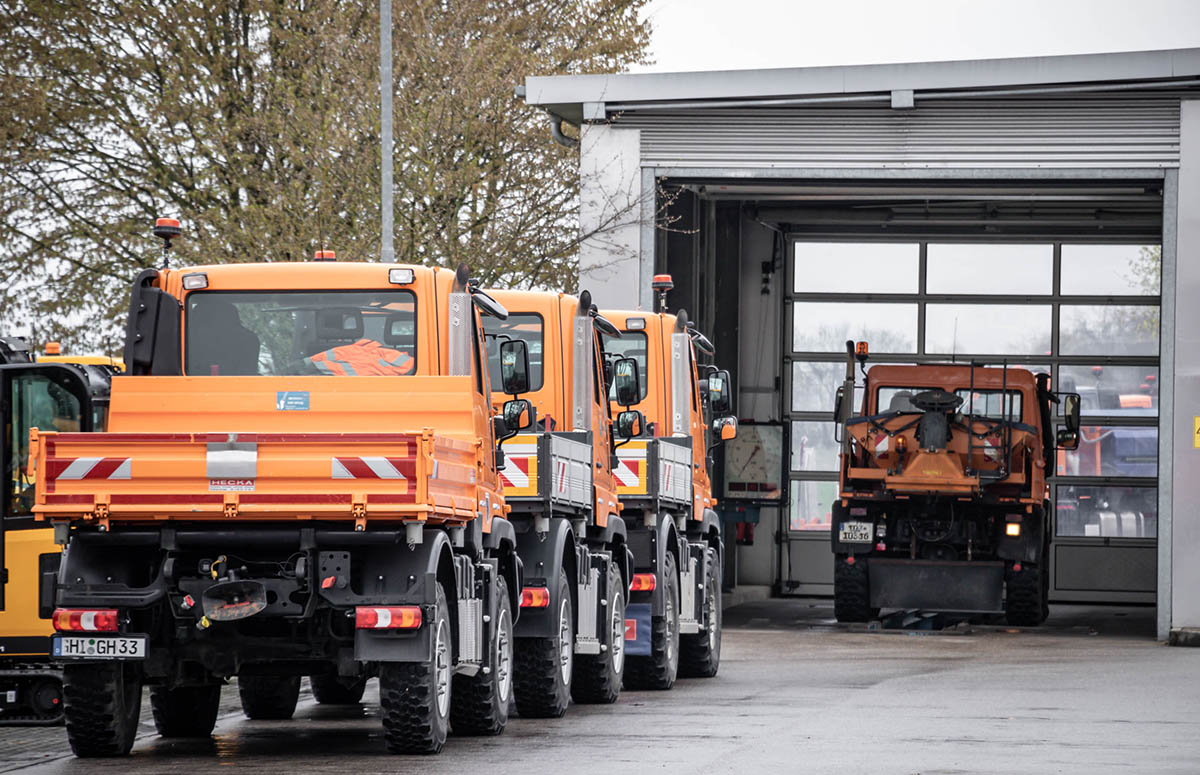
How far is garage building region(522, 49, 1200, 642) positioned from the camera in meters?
22.7

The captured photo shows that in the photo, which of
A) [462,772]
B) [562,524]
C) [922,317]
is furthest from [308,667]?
[922,317]

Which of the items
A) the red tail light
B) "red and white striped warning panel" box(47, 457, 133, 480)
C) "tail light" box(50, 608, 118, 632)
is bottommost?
the red tail light

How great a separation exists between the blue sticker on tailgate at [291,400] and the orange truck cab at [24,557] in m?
1.64

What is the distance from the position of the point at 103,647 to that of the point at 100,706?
494mm

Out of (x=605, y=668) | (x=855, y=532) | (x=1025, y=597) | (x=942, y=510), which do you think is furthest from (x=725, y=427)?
(x=1025, y=597)

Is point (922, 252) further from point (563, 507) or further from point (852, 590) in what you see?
point (563, 507)

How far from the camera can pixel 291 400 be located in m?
A: 11.6

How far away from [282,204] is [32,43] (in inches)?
232

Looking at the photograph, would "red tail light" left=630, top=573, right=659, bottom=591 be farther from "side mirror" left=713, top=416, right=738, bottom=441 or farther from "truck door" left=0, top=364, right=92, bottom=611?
"truck door" left=0, top=364, right=92, bottom=611

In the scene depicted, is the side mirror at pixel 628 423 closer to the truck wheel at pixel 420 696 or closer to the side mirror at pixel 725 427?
the side mirror at pixel 725 427

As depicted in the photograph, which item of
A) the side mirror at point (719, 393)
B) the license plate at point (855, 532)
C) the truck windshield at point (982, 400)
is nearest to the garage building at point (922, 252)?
the truck windshield at point (982, 400)

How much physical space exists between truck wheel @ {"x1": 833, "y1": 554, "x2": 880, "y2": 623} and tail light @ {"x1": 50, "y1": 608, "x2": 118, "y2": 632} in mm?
15700

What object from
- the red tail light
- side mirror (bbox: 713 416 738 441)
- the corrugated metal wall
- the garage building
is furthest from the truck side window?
the corrugated metal wall

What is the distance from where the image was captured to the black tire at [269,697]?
1416 centimetres
